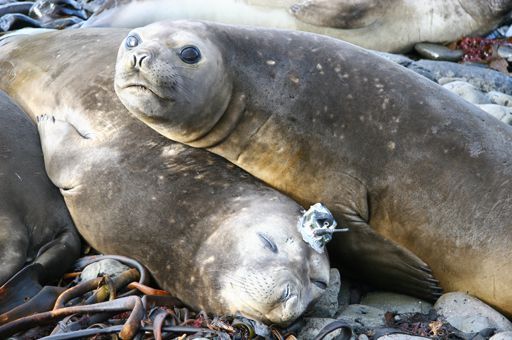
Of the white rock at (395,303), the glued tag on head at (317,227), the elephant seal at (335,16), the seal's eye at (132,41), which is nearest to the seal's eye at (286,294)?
the glued tag on head at (317,227)

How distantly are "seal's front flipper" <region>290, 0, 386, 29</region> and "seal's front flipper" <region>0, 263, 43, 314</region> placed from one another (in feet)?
12.4

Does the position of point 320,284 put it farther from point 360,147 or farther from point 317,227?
point 360,147

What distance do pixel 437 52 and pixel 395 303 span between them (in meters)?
3.38

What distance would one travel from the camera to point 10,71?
17.2 feet

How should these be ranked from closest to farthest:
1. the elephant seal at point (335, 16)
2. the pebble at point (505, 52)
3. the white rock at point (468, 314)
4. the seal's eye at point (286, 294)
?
1. the seal's eye at point (286, 294)
2. the white rock at point (468, 314)
3. the pebble at point (505, 52)
4. the elephant seal at point (335, 16)

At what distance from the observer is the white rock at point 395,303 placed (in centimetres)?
405

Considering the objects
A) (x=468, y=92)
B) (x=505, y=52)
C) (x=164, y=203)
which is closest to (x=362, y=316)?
(x=164, y=203)

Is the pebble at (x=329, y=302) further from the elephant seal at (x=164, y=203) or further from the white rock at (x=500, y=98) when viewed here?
the white rock at (x=500, y=98)

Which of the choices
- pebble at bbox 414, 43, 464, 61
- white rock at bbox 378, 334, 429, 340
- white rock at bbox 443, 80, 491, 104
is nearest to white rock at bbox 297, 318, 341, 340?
white rock at bbox 378, 334, 429, 340

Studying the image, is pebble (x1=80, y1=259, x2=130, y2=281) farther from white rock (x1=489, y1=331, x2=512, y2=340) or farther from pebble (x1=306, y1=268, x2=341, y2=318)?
white rock (x1=489, y1=331, x2=512, y2=340)

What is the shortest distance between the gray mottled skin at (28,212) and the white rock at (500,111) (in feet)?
8.38

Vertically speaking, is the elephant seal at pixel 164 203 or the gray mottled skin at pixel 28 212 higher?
the elephant seal at pixel 164 203

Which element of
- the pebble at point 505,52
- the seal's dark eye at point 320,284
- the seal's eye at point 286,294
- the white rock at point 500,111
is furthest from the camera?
the pebble at point 505,52

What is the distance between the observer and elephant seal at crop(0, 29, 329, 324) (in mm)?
3615
